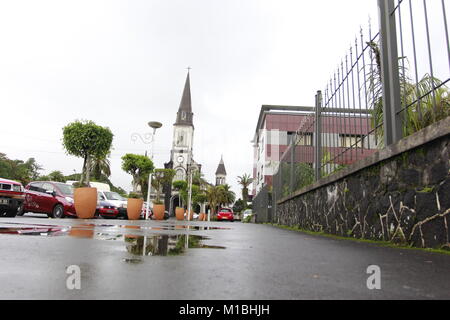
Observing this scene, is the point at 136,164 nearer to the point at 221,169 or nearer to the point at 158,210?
the point at 158,210

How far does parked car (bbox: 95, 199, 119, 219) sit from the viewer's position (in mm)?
16966

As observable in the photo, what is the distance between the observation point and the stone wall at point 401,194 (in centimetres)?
279

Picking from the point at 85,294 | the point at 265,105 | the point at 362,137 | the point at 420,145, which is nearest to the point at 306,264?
the point at 85,294

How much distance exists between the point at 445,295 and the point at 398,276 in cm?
38

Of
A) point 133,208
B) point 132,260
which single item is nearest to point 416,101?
point 132,260

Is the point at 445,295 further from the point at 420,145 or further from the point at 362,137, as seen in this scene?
the point at 362,137

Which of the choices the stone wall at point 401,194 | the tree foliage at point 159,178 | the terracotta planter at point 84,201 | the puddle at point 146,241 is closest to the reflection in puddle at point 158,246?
the puddle at point 146,241

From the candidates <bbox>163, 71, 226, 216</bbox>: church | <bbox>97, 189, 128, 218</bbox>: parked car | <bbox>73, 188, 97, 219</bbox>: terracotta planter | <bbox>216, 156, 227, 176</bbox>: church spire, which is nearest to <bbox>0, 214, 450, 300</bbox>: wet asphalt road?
<bbox>73, 188, 97, 219</bbox>: terracotta planter

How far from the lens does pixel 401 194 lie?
3369 mm

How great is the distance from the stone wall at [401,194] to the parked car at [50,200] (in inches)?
465

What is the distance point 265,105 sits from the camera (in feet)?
138

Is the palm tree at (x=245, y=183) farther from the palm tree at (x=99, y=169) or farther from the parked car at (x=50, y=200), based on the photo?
the parked car at (x=50, y=200)

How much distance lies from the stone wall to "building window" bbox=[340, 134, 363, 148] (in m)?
0.43

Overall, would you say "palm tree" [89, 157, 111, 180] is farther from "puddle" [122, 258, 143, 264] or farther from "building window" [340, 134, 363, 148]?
"puddle" [122, 258, 143, 264]
